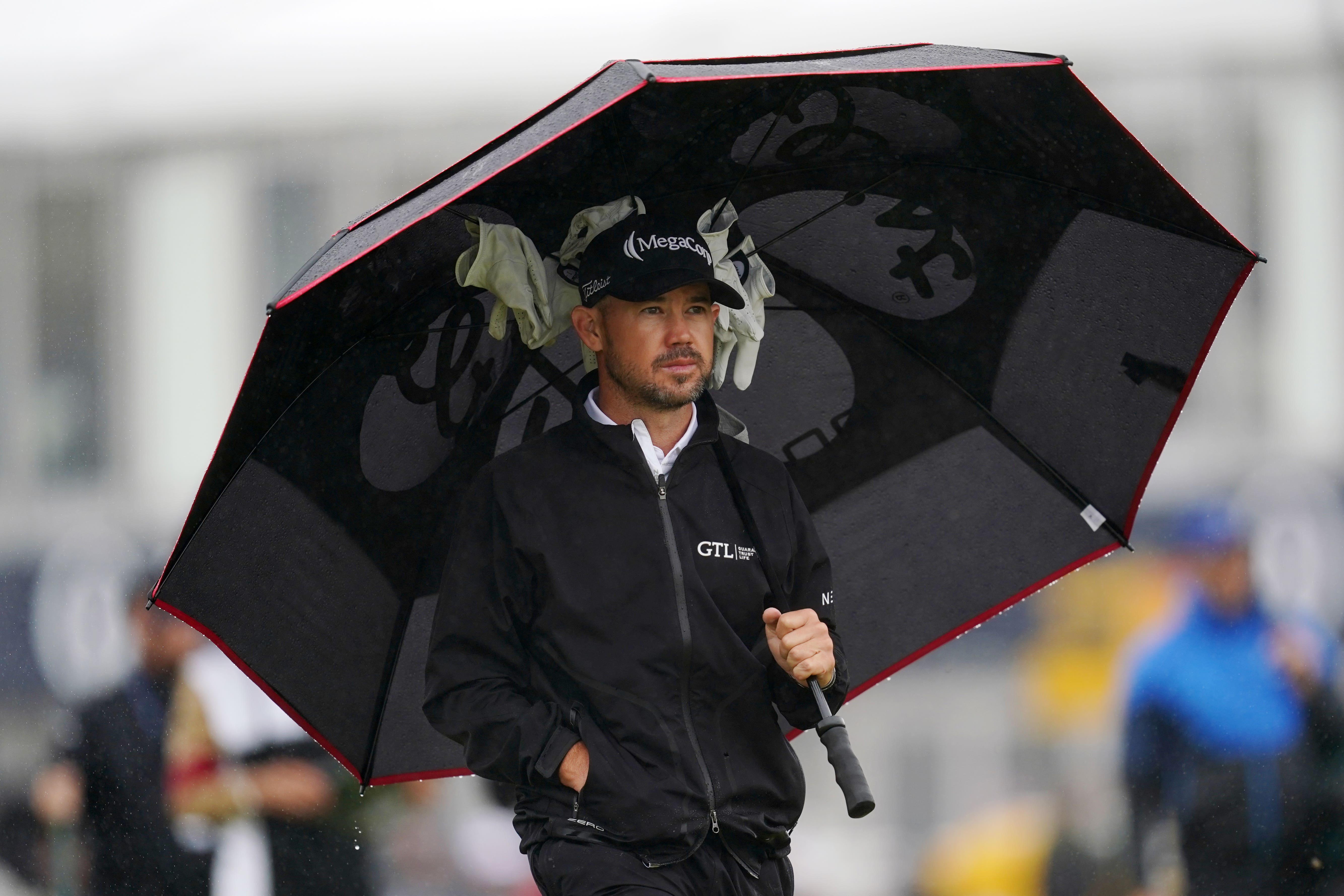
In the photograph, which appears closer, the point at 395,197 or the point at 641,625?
the point at 641,625

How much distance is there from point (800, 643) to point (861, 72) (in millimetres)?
748

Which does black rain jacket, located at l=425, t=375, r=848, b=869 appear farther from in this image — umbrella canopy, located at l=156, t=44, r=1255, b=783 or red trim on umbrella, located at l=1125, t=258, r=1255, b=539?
red trim on umbrella, located at l=1125, t=258, r=1255, b=539

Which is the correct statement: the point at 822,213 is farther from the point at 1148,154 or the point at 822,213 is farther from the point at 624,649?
the point at 624,649

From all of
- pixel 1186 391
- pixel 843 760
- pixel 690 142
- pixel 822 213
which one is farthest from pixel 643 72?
pixel 1186 391

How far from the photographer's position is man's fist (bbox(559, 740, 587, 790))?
2.07m

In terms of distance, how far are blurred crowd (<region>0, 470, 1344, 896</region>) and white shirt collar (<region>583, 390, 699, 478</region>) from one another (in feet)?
7.44

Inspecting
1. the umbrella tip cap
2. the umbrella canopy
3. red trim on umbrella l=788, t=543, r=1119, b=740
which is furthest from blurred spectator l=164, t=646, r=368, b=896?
the umbrella tip cap

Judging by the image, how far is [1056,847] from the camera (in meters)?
4.30

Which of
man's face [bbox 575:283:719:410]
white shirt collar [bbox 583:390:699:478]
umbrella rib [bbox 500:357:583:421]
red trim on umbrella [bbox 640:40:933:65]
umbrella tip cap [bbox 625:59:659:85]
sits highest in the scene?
red trim on umbrella [bbox 640:40:933:65]

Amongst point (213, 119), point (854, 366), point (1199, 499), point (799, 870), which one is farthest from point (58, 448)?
point (1199, 499)

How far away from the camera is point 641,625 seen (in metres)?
2.13

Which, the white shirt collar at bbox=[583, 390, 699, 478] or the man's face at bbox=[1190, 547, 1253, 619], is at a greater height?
the white shirt collar at bbox=[583, 390, 699, 478]

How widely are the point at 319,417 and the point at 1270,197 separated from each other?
3.33m

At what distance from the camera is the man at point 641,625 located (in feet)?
6.83
